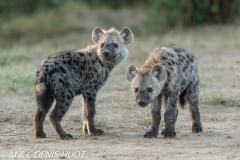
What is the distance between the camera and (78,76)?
7.30 meters

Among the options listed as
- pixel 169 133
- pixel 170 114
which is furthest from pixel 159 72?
pixel 169 133

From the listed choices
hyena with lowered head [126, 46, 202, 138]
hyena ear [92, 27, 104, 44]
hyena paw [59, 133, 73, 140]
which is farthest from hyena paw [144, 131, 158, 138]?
hyena ear [92, 27, 104, 44]

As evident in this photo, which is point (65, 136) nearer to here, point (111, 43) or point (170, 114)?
point (170, 114)

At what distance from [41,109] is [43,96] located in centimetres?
16

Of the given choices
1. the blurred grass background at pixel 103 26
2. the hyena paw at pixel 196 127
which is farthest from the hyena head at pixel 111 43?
the blurred grass background at pixel 103 26

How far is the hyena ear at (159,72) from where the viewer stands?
23.1 ft

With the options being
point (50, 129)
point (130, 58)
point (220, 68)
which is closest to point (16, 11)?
point (130, 58)

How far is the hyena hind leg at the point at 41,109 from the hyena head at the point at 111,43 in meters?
1.01

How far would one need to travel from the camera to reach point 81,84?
24.1ft

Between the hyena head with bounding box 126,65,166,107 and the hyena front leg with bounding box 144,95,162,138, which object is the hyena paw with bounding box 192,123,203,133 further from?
the hyena head with bounding box 126,65,166,107

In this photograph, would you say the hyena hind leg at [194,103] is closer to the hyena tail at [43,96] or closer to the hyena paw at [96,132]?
the hyena paw at [96,132]

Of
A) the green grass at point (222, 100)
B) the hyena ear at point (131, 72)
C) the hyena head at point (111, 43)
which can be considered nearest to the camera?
the hyena ear at point (131, 72)

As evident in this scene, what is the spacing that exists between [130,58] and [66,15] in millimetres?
6767

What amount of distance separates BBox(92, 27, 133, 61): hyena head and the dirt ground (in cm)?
85
